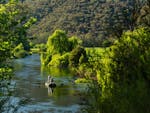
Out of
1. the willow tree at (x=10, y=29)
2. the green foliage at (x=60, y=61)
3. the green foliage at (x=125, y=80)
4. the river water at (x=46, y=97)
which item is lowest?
the river water at (x=46, y=97)

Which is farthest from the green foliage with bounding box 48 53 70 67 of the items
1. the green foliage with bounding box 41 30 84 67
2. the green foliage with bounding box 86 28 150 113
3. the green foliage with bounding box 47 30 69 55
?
the green foliage with bounding box 86 28 150 113

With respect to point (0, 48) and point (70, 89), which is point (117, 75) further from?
point (70, 89)

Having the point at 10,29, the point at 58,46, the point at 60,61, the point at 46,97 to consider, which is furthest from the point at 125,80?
the point at 58,46

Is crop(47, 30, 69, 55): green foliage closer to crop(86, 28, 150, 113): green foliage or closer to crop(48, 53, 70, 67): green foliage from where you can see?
crop(48, 53, 70, 67): green foliage

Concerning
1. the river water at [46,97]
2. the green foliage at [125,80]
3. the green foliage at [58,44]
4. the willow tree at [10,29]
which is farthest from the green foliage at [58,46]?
the green foliage at [125,80]

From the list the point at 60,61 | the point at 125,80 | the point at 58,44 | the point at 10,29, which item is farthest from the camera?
the point at 58,44

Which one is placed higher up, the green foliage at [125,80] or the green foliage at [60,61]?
the green foliage at [125,80]

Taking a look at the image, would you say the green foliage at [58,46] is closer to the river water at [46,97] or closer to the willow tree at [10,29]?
the river water at [46,97]

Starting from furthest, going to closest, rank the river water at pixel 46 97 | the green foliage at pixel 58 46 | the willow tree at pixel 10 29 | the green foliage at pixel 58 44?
the green foliage at pixel 58 44 < the green foliage at pixel 58 46 < the river water at pixel 46 97 < the willow tree at pixel 10 29

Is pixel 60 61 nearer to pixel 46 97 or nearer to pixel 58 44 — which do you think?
pixel 58 44

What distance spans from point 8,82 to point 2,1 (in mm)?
3289

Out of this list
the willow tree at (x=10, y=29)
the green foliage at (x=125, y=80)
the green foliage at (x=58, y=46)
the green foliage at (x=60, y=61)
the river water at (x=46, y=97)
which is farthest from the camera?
the green foliage at (x=58, y=46)

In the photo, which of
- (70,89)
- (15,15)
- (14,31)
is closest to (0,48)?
(14,31)

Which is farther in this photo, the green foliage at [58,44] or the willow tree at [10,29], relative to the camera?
the green foliage at [58,44]
